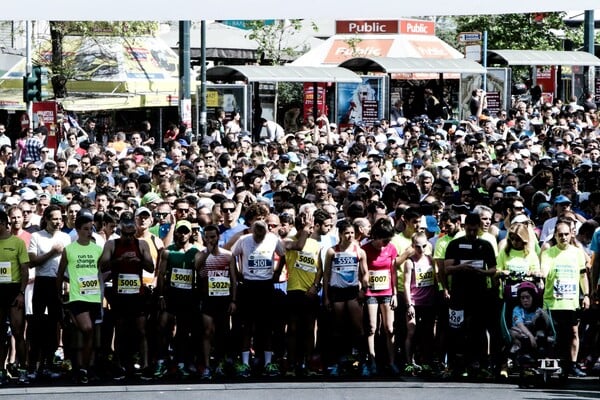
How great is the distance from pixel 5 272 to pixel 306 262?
268 centimetres

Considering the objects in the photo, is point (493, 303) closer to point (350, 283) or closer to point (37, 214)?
point (350, 283)

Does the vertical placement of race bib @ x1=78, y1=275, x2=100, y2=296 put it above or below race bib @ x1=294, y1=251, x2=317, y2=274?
below

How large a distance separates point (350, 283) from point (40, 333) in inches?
112

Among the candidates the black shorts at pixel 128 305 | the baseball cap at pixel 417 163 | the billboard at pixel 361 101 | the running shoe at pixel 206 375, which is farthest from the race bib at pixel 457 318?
the billboard at pixel 361 101

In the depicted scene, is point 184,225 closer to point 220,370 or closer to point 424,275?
point 220,370

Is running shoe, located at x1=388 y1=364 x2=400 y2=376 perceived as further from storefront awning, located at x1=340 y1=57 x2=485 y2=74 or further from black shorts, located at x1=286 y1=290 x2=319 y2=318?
storefront awning, located at x1=340 y1=57 x2=485 y2=74

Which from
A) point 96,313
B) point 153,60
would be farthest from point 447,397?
point 153,60

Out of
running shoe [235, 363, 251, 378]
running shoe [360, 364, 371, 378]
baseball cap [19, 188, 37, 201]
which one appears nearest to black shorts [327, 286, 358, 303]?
running shoe [360, 364, 371, 378]

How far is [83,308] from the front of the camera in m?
11.9

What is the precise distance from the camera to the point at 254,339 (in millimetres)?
12469

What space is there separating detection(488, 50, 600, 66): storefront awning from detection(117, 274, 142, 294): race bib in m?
25.4

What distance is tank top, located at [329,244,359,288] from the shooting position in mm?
12133

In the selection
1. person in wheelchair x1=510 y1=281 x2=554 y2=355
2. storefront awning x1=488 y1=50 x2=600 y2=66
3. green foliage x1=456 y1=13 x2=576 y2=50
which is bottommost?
person in wheelchair x1=510 y1=281 x2=554 y2=355

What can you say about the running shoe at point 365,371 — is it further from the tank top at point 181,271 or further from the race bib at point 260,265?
the tank top at point 181,271
